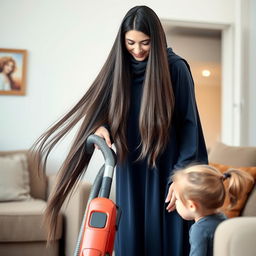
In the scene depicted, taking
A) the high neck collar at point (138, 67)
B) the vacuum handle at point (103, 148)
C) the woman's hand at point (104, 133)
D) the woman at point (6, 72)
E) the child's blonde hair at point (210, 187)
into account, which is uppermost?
the woman at point (6, 72)

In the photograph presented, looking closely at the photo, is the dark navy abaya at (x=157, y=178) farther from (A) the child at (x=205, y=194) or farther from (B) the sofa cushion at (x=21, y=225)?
(B) the sofa cushion at (x=21, y=225)

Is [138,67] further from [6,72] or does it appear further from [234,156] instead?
[6,72]

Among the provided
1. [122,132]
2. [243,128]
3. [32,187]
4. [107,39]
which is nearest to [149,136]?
[122,132]

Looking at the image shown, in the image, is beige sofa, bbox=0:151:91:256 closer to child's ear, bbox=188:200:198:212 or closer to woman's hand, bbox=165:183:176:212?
woman's hand, bbox=165:183:176:212

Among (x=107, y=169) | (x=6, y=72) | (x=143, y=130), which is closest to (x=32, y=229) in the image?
(x=6, y=72)

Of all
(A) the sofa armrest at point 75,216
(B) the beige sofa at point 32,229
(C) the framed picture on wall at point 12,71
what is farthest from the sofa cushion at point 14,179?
(C) the framed picture on wall at point 12,71

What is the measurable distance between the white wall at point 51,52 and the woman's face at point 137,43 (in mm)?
2502

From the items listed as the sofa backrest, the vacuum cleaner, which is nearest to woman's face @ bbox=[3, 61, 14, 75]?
the sofa backrest

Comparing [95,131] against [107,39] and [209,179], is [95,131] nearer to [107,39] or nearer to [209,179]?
[209,179]

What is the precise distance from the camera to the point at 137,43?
60.7 inches

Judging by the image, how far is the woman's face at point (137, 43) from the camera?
1.53 m

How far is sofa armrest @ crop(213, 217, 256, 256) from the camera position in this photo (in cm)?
113

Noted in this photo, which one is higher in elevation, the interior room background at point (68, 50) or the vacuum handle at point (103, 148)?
the interior room background at point (68, 50)

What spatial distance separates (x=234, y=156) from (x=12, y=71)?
6.63ft
